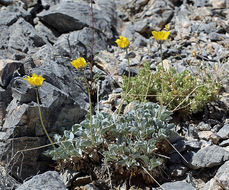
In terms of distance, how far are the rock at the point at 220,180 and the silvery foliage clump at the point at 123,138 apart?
1.96ft

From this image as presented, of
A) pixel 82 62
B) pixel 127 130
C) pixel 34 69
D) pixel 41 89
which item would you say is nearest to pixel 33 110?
pixel 41 89

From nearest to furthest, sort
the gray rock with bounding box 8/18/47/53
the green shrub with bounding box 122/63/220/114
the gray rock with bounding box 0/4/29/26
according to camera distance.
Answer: the green shrub with bounding box 122/63/220/114 → the gray rock with bounding box 8/18/47/53 → the gray rock with bounding box 0/4/29/26

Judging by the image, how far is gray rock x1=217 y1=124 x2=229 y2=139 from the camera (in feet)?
12.2

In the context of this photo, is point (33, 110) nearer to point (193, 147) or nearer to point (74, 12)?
point (193, 147)

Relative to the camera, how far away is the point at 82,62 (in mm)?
3117

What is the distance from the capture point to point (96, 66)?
516cm

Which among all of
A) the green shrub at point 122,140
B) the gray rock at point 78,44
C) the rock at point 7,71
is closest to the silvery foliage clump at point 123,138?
the green shrub at point 122,140

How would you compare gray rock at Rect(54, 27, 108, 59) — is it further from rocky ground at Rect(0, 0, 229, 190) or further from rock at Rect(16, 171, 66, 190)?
rock at Rect(16, 171, 66, 190)

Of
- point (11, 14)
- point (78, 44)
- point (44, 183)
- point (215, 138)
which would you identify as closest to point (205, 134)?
point (215, 138)

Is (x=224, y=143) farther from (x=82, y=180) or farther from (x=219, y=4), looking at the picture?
(x=219, y=4)

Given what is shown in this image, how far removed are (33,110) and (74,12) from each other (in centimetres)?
291

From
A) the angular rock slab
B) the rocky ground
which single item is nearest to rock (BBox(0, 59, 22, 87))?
the rocky ground

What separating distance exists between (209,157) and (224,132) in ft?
1.82

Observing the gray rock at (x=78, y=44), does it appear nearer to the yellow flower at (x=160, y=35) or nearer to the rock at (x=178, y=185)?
the yellow flower at (x=160, y=35)
